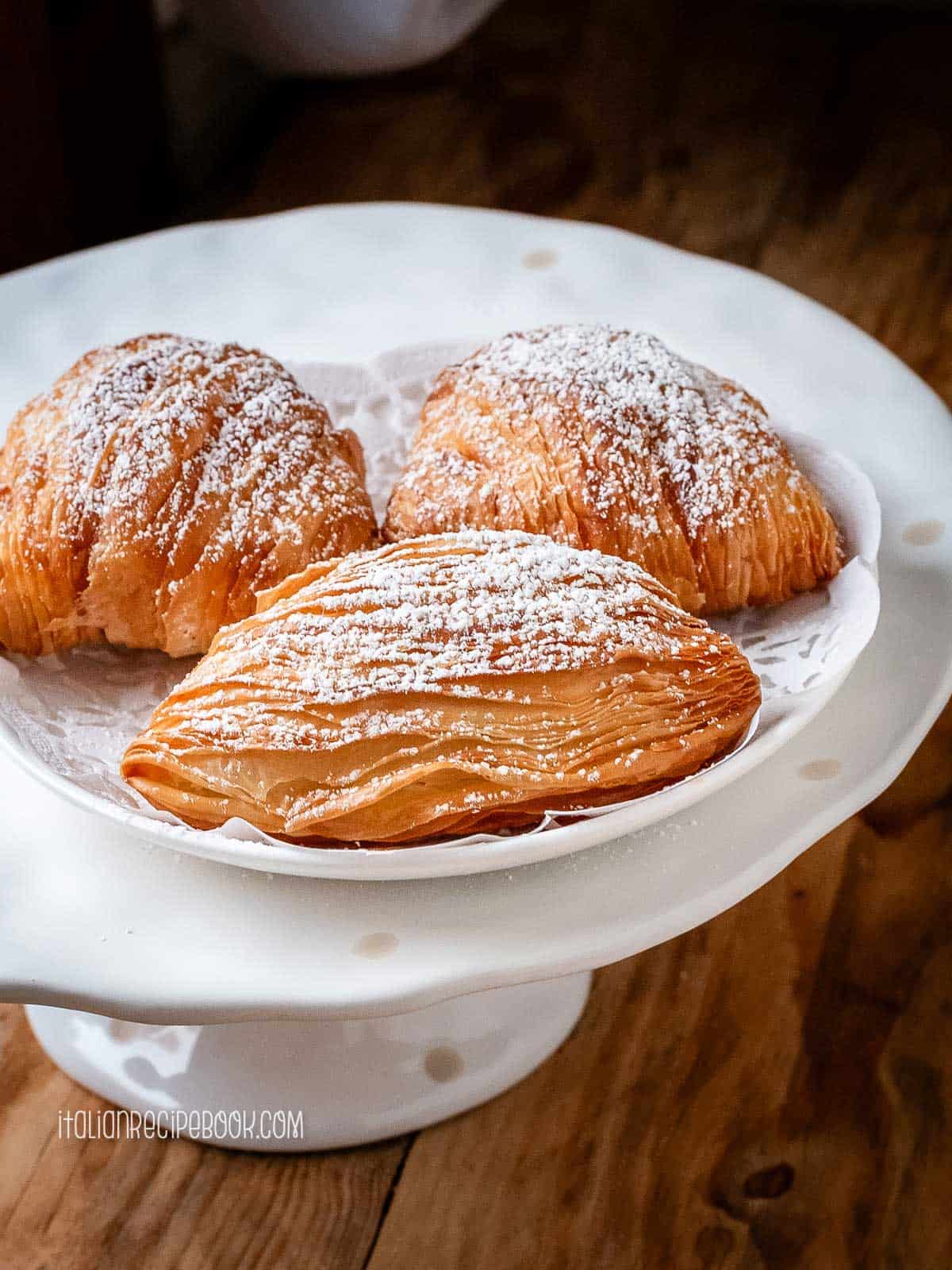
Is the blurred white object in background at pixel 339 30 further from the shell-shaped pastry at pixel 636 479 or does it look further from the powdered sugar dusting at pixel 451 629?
the powdered sugar dusting at pixel 451 629

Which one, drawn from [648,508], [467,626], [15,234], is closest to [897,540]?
[648,508]

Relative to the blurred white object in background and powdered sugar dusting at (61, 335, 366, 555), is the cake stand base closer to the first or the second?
powdered sugar dusting at (61, 335, 366, 555)

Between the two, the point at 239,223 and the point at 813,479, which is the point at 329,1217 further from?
the point at 239,223

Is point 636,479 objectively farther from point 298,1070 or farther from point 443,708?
point 298,1070

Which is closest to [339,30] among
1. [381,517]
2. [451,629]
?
[381,517]

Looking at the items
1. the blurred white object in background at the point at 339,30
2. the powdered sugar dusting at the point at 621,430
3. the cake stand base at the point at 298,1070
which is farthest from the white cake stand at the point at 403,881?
the blurred white object in background at the point at 339,30
